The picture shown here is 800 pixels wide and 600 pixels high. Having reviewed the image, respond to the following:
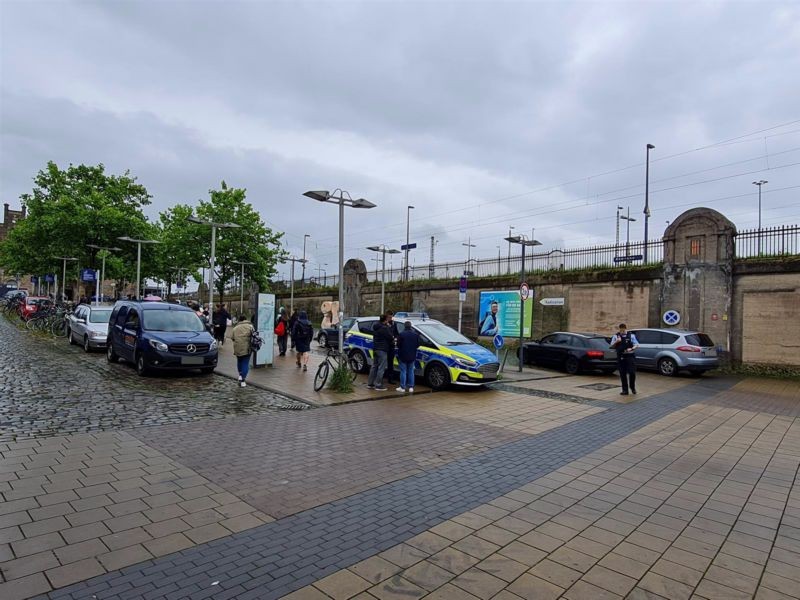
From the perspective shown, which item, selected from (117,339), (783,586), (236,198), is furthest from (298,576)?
(236,198)

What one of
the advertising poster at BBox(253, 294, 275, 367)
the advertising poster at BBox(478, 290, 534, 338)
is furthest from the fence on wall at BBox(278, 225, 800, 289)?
the advertising poster at BBox(253, 294, 275, 367)

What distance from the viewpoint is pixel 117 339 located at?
14.3 meters

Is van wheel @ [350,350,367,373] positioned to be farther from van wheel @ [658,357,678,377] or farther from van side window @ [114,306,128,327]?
van wheel @ [658,357,678,377]

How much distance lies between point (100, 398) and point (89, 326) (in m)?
9.40

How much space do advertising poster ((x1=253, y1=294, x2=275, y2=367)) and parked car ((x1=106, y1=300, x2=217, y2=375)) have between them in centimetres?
174

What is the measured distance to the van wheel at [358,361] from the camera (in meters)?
14.8

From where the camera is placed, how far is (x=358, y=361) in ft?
48.8

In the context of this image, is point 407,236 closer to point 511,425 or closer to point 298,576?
point 511,425

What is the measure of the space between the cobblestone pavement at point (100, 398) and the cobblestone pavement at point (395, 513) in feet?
2.39

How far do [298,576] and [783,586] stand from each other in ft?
11.0

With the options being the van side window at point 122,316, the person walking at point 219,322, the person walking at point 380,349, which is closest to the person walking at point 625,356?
the person walking at point 380,349

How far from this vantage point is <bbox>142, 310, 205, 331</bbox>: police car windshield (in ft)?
43.6

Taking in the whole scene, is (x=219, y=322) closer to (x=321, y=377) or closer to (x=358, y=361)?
(x=358, y=361)

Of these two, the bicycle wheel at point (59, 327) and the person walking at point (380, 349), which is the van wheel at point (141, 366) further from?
the bicycle wheel at point (59, 327)
